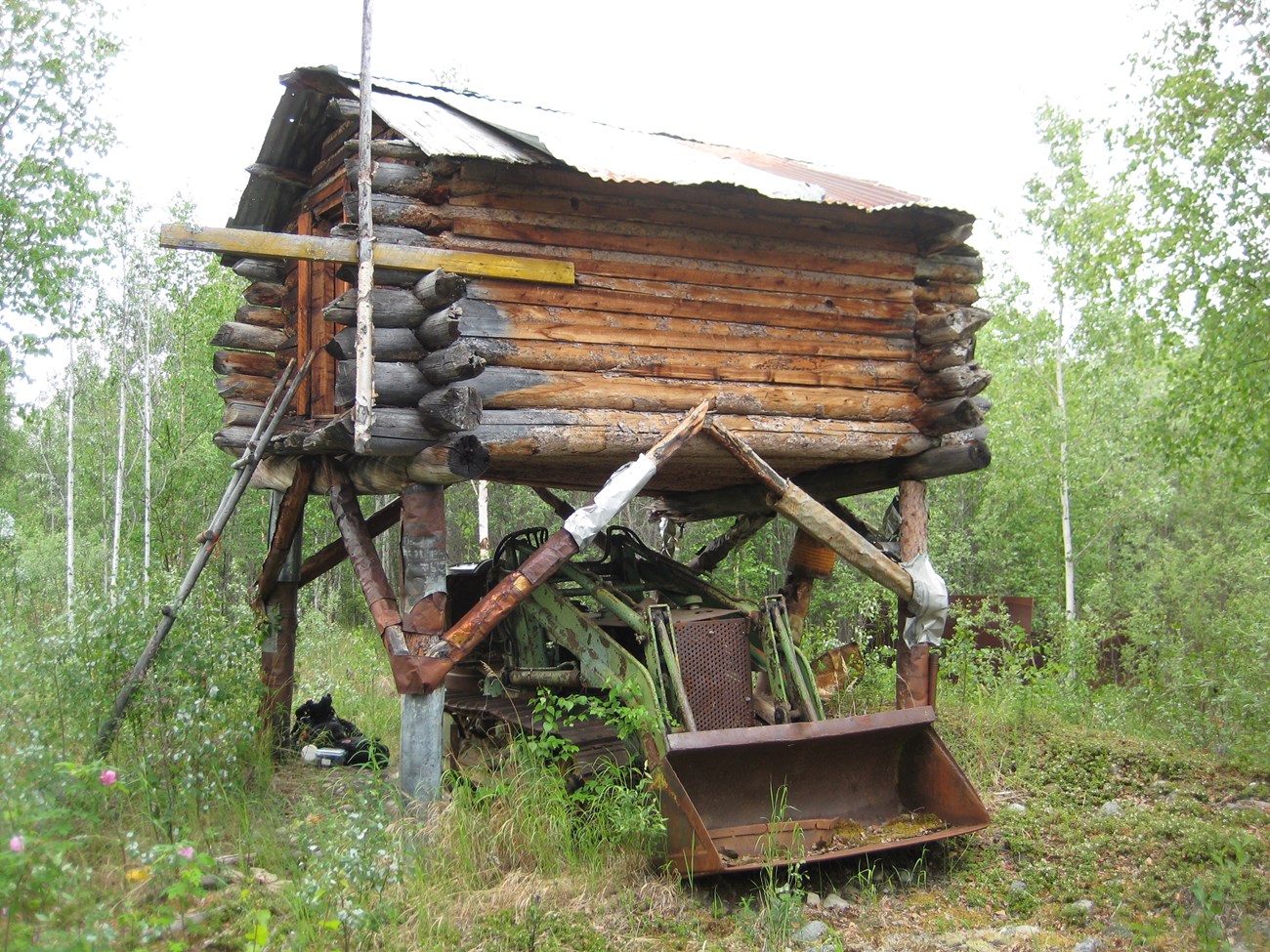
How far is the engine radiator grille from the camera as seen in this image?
6.78 m

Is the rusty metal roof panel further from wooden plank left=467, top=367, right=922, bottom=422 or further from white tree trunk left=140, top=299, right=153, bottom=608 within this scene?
white tree trunk left=140, top=299, right=153, bottom=608

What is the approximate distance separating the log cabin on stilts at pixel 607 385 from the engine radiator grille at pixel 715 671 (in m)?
0.02

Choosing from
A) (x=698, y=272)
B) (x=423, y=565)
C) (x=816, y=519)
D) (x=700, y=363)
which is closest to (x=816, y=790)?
(x=816, y=519)

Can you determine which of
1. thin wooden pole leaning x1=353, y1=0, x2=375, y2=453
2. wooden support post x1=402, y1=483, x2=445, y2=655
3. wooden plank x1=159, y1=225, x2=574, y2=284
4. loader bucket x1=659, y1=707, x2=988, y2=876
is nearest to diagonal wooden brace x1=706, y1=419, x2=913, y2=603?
loader bucket x1=659, y1=707, x2=988, y2=876

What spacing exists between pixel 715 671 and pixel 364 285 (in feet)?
10.7

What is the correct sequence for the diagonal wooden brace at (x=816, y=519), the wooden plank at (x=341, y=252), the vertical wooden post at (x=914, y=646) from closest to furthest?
1. the wooden plank at (x=341, y=252)
2. the diagonal wooden brace at (x=816, y=519)
3. the vertical wooden post at (x=914, y=646)

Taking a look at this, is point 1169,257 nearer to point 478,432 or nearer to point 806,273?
point 806,273

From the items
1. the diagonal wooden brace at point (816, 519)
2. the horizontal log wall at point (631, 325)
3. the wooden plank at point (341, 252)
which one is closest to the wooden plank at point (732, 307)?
the horizontal log wall at point (631, 325)

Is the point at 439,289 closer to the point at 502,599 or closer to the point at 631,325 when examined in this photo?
the point at 631,325

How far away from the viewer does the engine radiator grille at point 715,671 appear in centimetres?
678

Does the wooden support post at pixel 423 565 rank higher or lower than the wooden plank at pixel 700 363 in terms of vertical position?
lower

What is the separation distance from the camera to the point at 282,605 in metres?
9.11

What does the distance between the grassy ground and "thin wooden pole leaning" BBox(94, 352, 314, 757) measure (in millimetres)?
126

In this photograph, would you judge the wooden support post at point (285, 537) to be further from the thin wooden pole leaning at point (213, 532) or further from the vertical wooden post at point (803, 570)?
the vertical wooden post at point (803, 570)
